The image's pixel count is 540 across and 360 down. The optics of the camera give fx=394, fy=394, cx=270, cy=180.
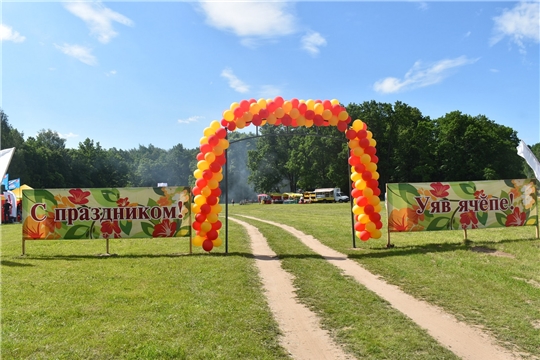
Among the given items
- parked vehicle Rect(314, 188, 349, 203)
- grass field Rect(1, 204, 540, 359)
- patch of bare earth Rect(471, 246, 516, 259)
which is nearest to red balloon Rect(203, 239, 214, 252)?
grass field Rect(1, 204, 540, 359)

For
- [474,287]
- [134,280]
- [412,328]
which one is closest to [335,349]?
[412,328]

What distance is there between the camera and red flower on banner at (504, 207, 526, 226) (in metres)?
13.5

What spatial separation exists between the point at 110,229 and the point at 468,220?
38.9ft

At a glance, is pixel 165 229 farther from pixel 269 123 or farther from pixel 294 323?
pixel 294 323

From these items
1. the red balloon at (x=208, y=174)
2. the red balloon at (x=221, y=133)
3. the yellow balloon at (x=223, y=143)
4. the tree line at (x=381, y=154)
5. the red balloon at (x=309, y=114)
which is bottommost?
the red balloon at (x=208, y=174)

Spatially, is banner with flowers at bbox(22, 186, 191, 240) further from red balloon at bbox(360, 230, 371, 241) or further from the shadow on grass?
red balloon at bbox(360, 230, 371, 241)

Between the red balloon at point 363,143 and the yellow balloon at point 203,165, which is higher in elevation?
the red balloon at point 363,143

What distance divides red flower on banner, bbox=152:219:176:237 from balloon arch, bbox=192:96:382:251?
0.79 meters

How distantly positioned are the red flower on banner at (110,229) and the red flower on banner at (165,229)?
45.8 inches

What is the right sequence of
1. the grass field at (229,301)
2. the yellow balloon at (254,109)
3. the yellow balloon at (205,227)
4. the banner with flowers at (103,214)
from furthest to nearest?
the banner with flowers at (103,214)
the yellow balloon at (254,109)
the yellow balloon at (205,227)
the grass field at (229,301)

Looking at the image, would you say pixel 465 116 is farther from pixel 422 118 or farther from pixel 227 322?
pixel 227 322

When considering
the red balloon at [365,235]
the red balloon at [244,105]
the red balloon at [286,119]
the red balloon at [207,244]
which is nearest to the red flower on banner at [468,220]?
the red balloon at [365,235]

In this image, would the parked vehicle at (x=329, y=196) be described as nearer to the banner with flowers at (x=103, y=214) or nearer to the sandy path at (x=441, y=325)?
the banner with flowers at (x=103, y=214)

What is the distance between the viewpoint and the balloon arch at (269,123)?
1241 cm
